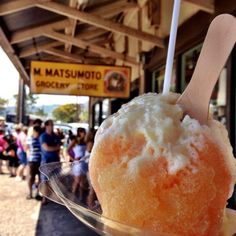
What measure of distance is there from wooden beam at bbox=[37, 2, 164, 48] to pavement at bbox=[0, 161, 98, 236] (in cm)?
273

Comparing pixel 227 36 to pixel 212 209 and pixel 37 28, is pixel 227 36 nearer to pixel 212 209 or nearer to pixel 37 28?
pixel 212 209

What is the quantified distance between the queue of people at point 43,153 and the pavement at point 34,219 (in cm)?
39

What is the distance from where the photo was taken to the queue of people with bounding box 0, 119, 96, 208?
122 cm

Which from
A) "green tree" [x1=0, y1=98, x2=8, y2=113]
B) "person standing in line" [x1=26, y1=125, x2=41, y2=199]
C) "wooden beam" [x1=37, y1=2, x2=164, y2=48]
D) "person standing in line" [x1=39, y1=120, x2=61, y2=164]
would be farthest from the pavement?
"green tree" [x1=0, y1=98, x2=8, y2=113]

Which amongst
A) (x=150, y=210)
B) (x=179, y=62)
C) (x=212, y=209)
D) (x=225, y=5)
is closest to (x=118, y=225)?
(x=150, y=210)

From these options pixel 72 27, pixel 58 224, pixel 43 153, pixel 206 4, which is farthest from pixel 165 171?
pixel 43 153

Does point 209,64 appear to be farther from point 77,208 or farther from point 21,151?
point 21,151

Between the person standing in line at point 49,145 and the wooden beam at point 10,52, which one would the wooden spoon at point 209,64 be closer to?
the wooden beam at point 10,52

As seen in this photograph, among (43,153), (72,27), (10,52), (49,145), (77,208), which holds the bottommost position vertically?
(43,153)

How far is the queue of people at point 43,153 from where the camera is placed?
122 cm

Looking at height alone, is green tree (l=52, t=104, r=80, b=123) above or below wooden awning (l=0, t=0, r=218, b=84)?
below

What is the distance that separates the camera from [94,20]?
5980 mm

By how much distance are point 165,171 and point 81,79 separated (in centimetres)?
673

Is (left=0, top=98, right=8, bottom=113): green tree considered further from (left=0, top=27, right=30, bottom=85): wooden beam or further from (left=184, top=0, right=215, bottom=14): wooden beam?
(left=184, top=0, right=215, bottom=14): wooden beam
